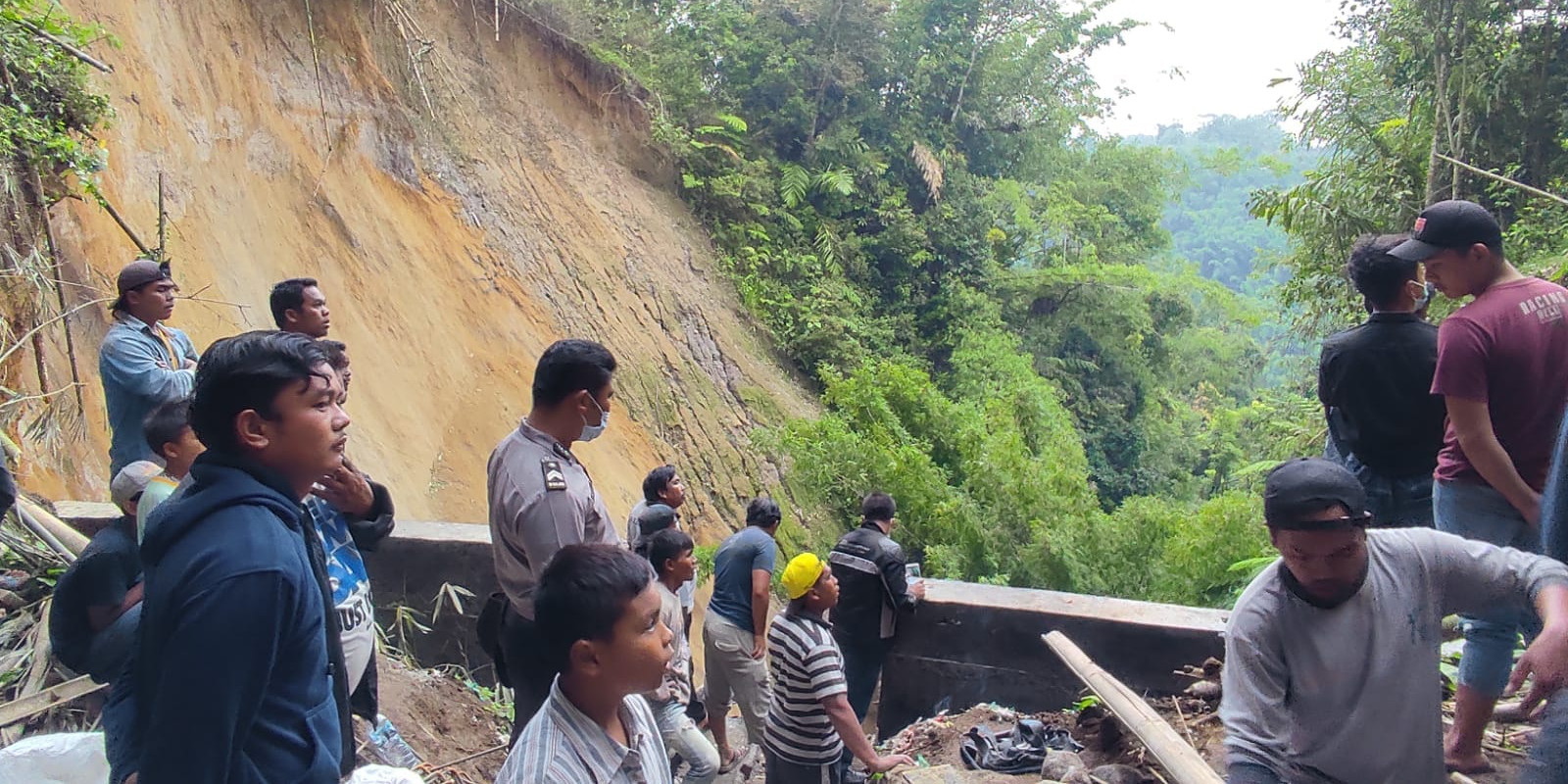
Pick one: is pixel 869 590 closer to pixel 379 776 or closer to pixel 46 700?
pixel 379 776

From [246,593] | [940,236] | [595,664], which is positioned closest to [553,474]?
[595,664]

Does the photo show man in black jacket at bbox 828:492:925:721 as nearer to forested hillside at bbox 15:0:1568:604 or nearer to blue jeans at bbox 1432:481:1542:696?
blue jeans at bbox 1432:481:1542:696

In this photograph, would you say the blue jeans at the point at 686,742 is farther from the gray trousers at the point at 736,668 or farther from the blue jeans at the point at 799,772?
the gray trousers at the point at 736,668

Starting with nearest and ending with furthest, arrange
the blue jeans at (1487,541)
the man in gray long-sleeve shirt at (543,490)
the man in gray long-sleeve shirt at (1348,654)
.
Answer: the man in gray long-sleeve shirt at (1348,654) < the blue jeans at (1487,541) < the man in gray long-sleeve shirt at (543,490)

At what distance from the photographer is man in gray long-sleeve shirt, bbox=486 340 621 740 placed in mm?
3008

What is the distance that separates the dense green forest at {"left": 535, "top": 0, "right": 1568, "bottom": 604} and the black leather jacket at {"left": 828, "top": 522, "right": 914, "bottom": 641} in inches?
145

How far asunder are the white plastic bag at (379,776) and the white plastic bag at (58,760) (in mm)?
911

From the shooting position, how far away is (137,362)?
418 centimetres

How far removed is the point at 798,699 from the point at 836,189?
1367cm

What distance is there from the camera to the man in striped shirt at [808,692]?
3.82m

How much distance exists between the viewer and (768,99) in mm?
17516

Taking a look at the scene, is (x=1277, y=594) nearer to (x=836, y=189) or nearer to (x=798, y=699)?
(x=798, y=699)

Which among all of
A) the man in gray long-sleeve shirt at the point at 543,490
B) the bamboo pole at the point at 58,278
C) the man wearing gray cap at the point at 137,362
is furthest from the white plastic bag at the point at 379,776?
the bamboo pole at the point at 58,278

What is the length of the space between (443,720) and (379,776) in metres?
2.88
